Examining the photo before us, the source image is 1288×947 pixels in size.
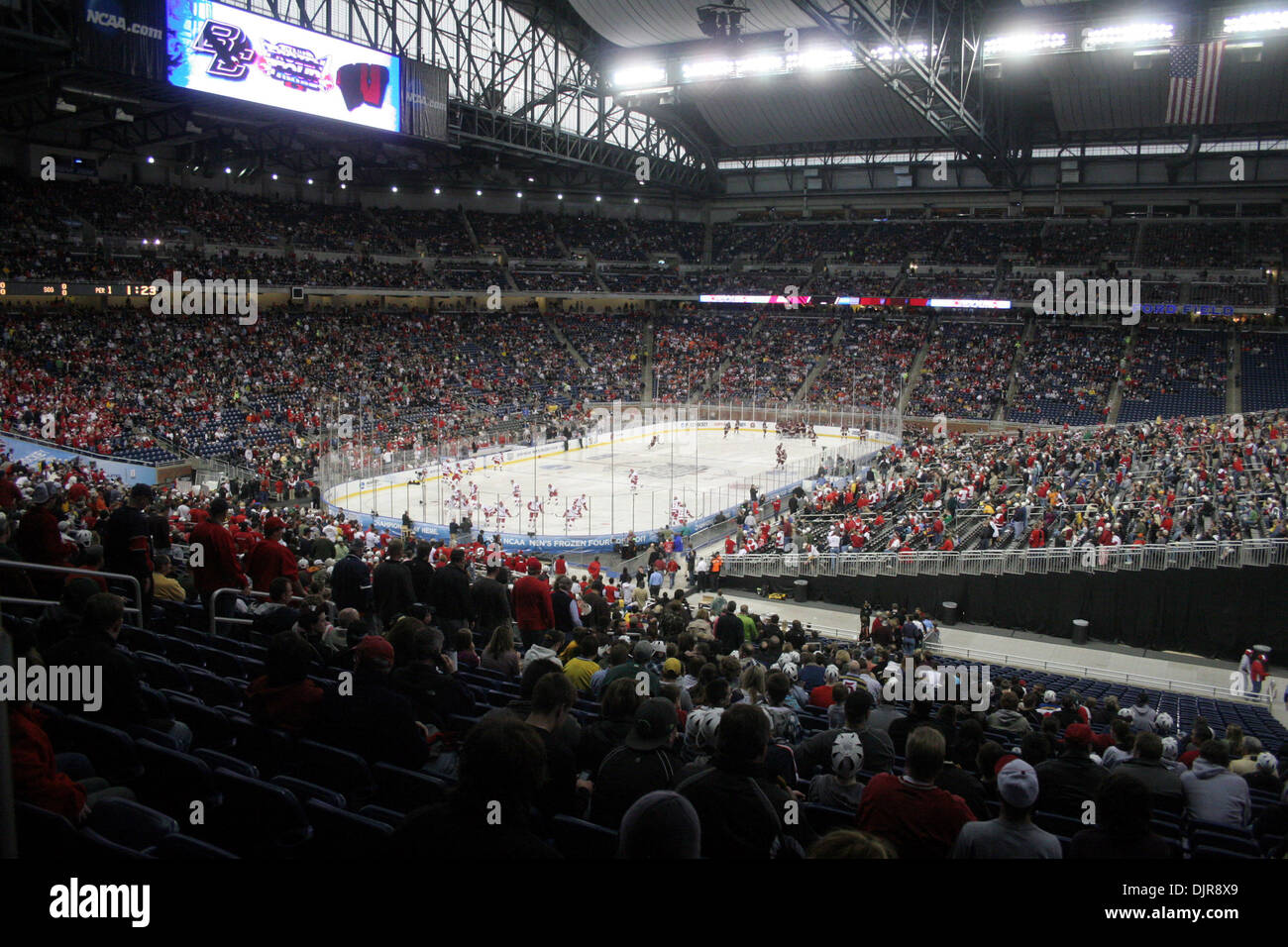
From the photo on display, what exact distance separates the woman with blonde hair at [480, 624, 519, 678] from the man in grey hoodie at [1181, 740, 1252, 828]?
5.07m

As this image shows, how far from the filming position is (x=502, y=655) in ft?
26.5

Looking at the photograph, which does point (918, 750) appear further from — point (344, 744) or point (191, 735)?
point (191, 735)

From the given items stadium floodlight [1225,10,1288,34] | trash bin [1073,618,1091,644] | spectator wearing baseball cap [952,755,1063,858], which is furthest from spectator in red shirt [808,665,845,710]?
stadium floodlight [1225,10,1288,34]

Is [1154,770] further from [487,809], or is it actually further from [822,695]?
[487,809]

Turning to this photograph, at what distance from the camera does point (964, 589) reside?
939 inches

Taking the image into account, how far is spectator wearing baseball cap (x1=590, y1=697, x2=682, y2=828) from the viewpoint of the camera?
4.27 meters

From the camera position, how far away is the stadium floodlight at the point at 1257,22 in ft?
112

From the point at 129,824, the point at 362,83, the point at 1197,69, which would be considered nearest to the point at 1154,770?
the point at 129,824

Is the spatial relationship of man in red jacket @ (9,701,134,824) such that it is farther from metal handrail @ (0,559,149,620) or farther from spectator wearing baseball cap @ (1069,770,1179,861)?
spectator wearing baseball cap @ (1069,770,1179,861)

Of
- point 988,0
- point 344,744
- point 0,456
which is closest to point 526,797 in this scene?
point 344,744

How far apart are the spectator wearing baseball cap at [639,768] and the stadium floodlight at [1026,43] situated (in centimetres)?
4093

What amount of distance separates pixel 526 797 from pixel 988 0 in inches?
1653

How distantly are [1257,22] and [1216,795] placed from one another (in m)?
38.8
